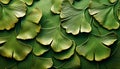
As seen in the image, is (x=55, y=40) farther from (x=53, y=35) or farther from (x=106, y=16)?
(x=106, y=16)

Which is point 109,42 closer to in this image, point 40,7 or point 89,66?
point 89,66

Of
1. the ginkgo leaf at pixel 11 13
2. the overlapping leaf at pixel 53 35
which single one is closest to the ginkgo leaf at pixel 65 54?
the overlapping leaf at pixel 53 35

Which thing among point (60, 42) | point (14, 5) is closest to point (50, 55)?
point (60, 42)

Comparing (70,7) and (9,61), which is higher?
(70,7)

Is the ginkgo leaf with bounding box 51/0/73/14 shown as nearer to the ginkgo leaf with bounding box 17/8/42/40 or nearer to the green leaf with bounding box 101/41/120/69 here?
the ginkgo leaf with bounding box 17/8/42/40

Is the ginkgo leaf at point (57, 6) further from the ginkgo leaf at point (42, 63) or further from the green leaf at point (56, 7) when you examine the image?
the ginkgo leaf at point (42, 63)

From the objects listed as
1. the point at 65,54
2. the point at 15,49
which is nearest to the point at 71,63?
the point at 65,54

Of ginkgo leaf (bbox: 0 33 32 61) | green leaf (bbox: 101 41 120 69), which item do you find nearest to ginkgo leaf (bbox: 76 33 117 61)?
green leaf (bbox: 101 41 120 69)
